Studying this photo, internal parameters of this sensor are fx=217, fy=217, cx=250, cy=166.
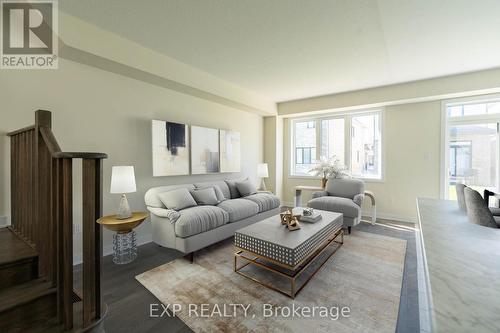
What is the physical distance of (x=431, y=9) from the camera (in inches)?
80.9

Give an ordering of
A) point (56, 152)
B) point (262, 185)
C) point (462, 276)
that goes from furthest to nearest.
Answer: point (262, 185), point (56, 152), point (462, 276)

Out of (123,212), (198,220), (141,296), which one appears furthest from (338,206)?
(123,212)

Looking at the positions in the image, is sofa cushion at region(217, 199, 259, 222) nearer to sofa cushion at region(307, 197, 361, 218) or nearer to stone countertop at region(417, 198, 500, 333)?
sofa cushion at region(307, 197, 361, 218)

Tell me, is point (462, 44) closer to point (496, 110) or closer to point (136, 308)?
point (496, 110)

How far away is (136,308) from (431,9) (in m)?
3.81

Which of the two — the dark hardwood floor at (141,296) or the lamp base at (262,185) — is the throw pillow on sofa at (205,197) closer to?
the dark hardwood floor at (141,296)

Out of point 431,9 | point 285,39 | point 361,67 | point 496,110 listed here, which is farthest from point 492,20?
point 496,110

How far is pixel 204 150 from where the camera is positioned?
13.3 feet

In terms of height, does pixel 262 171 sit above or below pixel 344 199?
above

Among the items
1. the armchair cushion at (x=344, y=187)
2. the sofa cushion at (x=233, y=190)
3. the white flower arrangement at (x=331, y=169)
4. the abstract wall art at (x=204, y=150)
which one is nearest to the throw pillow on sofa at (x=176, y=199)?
the abstract wall art at (x=204, y=150)

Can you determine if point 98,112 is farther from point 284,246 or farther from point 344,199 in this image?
point 344,199

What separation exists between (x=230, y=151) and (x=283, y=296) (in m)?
3.13

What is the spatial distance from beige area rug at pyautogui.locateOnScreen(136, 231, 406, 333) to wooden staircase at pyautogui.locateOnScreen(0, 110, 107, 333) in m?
0.83

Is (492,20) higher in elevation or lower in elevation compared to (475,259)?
higher
